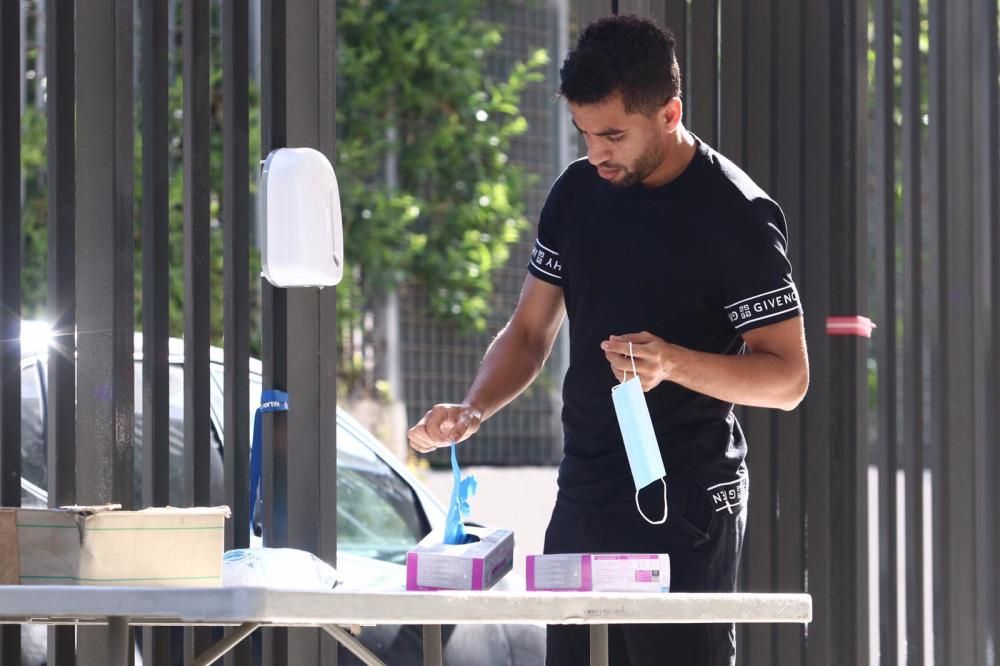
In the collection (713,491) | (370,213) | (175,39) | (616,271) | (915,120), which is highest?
(175,39)

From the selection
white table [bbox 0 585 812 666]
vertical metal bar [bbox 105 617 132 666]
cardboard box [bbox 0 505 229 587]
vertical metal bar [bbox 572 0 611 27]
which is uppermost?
vertical metal bar [bbox 572 0 611 27]

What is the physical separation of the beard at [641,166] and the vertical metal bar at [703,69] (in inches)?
32.3

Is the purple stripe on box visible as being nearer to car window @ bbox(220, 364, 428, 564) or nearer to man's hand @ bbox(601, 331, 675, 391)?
man's hand @ bbox(601, 331, 675, 391)

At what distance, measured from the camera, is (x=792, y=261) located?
3.73 metres

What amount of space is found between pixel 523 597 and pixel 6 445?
1.40 meters

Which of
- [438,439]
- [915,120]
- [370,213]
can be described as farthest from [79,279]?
[370,213]

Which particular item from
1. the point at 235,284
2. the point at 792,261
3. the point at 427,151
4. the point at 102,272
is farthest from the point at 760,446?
the point at 427,151

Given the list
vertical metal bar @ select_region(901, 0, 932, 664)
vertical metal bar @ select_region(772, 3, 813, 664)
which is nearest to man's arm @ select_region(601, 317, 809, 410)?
vertical metal bar @ select_region(772, 3, 813, 664)

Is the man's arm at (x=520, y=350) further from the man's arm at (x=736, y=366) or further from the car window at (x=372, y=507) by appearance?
the car window at (x=372, y=507)

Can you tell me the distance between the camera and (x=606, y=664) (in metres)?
2.36

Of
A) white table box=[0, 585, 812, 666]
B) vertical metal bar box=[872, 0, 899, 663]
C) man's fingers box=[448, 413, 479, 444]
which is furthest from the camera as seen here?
vertical metal bar box=[872, 0, 899, 663]

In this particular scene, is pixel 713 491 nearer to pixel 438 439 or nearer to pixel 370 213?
pixel 438 439

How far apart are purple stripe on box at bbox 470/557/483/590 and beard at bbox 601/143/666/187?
84 centimetres

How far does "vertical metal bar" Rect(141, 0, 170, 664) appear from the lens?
3.06 metres
